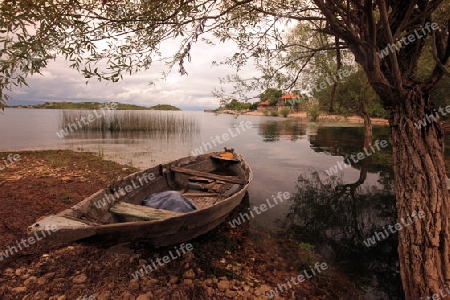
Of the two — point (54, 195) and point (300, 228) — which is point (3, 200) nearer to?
point (54, 195)

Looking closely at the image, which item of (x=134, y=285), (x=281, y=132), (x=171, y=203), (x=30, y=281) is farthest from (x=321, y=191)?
(x=281, y=132)

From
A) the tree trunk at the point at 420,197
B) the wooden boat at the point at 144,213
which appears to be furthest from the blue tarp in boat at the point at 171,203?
the tree trunk at the point at 420,197

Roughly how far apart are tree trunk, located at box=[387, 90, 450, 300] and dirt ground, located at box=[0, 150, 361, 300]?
51.7 inches

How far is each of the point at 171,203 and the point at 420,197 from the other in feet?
13.9

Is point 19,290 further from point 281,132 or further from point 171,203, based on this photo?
point 281,132

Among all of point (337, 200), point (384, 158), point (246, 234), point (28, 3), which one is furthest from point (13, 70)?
point (384, 158)

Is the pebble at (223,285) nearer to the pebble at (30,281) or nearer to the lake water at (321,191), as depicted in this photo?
the lake water at (321,191)

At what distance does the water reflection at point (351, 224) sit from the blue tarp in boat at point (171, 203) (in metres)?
2.89

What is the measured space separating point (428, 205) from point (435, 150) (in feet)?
2.78

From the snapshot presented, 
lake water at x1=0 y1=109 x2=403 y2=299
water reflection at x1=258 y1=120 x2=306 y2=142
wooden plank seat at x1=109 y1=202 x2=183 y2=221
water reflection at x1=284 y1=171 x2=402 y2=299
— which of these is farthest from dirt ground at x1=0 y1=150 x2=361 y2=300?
water reflection at x1=258 y1=120 x2=306 y2=142

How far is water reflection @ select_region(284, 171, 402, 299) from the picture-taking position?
4770 mm

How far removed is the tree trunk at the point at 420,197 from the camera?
3.11 metres

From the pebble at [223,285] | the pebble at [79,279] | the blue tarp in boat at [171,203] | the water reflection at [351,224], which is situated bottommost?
the water reflection at [351,224]

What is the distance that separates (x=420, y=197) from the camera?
3359mm
